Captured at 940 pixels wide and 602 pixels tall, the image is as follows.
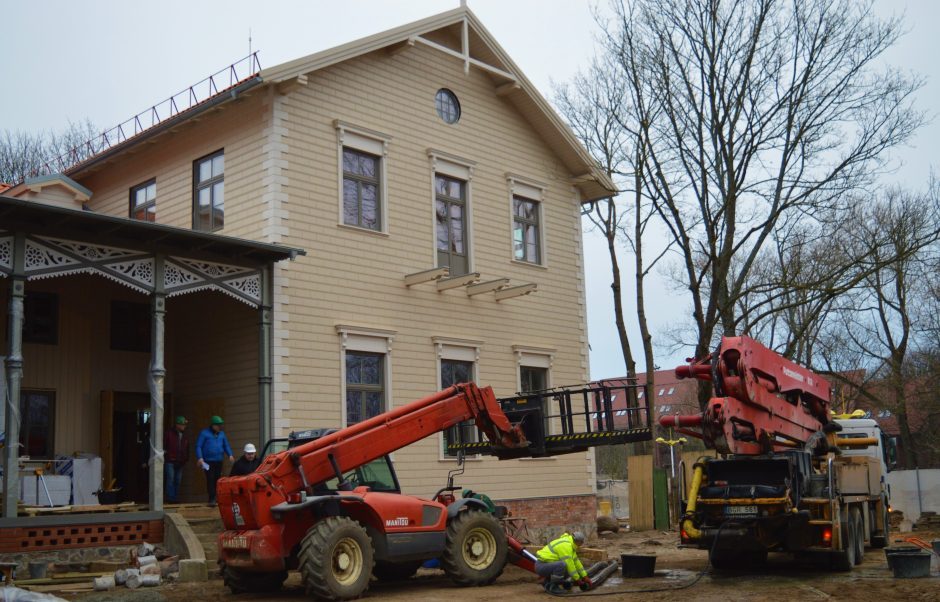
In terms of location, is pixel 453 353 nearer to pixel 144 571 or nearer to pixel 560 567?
pixel 144 571

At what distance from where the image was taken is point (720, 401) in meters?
13.0

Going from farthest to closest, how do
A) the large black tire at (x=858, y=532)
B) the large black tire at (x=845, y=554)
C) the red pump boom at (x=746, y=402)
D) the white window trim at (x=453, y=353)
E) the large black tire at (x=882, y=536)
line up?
the white window trim at (x=453, y=353) → the large black tire at (x=882, y=536) → the large black tire at (x=858, y=532) → the large black tire at (x=845, y=554) → the red pump boom at (x=746, y=402)

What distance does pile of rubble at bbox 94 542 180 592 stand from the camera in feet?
43.4

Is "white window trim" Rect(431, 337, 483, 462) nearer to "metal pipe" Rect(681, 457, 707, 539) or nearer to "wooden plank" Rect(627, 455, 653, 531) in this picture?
"wooden plank" Rect(627, 455, 653, 531)

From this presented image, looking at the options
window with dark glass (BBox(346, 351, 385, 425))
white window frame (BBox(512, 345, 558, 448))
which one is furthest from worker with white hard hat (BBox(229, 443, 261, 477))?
white window frame (BBox(512, 345, 558, 448))

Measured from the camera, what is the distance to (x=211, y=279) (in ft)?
55.6

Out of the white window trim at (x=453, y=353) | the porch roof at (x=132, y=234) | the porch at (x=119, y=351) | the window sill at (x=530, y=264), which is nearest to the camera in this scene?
the porch roof at (x=132, y=234)

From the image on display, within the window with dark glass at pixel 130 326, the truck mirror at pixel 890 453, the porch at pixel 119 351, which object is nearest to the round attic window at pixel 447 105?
the porch at pixel 119 351

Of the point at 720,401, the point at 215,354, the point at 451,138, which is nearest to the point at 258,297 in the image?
the point at 215,354

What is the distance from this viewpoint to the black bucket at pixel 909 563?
43.9 feet

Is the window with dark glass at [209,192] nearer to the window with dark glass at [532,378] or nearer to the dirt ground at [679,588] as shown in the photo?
the dirt ground at [679,588]

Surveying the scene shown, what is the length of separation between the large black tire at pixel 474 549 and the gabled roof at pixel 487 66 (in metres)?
9.14

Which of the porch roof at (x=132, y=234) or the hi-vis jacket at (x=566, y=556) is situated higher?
the porch roof at (x=132, y=234)

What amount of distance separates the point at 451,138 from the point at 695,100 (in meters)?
7.20
